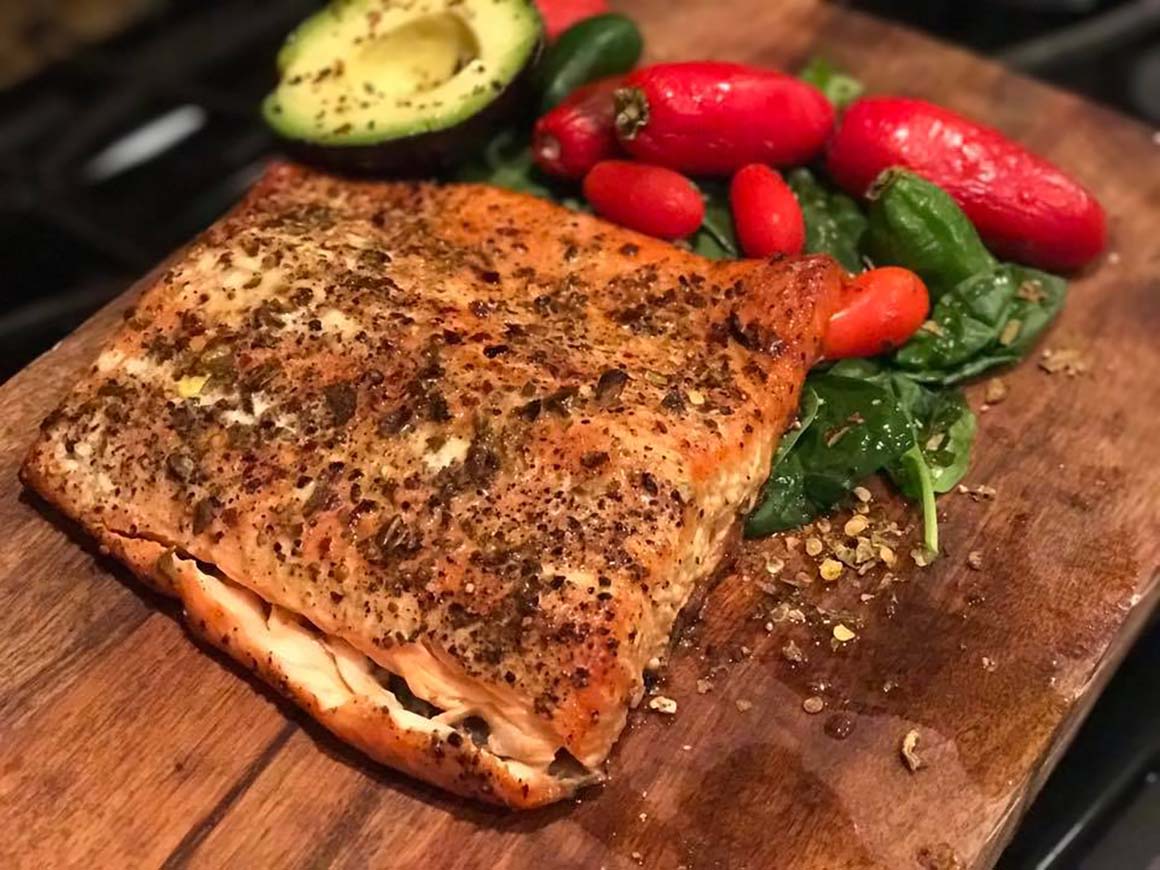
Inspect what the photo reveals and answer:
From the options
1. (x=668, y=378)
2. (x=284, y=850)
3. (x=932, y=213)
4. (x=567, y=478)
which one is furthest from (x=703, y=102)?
(x=284, y=850)

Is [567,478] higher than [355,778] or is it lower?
higher

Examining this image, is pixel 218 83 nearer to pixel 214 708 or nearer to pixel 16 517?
pixel 16 517

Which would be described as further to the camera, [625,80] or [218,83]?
[218,83]

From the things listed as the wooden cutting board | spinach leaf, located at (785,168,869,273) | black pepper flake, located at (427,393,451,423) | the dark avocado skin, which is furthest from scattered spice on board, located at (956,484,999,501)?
the dark avocado skin

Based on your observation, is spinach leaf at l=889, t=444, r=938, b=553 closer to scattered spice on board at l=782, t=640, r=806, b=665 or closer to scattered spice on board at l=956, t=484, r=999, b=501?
scattered spice on board at l=956, t=484, r=999, b=501

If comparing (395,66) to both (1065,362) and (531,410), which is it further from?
(1065,362)

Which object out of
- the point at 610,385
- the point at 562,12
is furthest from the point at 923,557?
the point at 562,12
